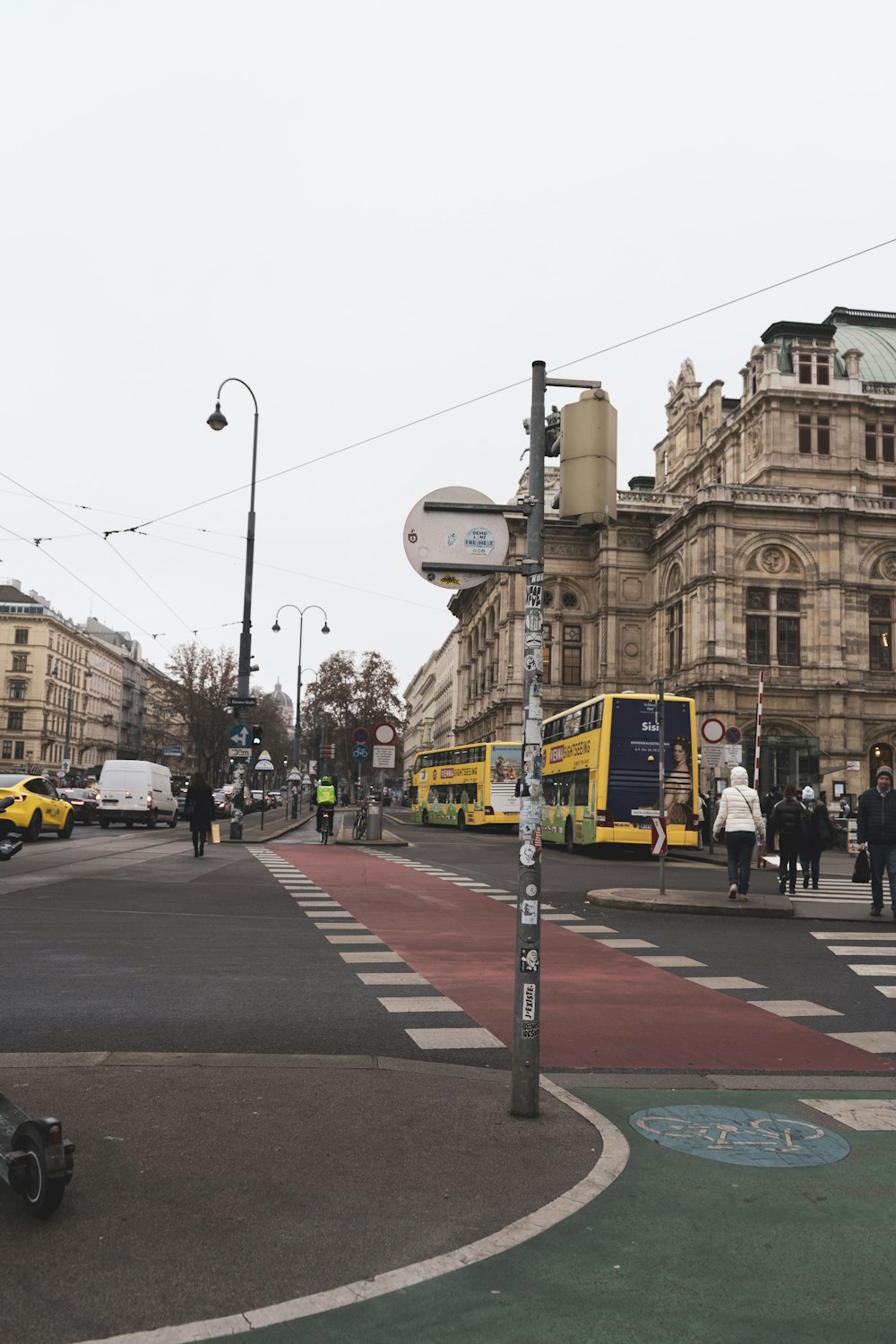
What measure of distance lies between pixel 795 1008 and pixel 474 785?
3790cm

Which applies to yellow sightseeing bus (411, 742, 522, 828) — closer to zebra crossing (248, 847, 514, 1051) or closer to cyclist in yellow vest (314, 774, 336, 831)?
cyclist in yellow vest (314, 774, 336, 831)

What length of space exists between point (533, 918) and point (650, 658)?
2450 inches

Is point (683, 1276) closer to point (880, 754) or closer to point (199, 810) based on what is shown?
point (199, 810)

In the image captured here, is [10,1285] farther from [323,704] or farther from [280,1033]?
[323,704]

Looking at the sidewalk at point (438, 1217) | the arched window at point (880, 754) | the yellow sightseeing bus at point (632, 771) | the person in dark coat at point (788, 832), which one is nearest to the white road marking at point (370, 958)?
the sidewalk at point (438, 1217)

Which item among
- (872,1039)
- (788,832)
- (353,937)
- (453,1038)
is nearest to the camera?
(453,1038)

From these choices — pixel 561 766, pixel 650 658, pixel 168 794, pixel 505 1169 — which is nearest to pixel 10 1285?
pixel 505 1169

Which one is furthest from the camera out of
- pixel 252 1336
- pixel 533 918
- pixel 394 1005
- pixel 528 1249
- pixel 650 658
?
pixel 650 658

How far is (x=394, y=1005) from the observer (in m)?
7.95

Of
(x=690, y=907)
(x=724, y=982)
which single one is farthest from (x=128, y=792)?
(x=724, y=982)

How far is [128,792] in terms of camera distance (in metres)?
36.4

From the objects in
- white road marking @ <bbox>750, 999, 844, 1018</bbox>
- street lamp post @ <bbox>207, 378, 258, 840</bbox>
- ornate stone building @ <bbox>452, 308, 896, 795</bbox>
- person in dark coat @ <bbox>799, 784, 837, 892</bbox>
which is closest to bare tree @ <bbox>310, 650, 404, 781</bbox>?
ornate stone building @ <bbox>452, 308, 896, 795</bbox>

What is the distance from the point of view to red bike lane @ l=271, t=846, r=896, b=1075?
22.1 feet

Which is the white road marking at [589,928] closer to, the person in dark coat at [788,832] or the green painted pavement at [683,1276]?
the person in dark coat at [788,832]
